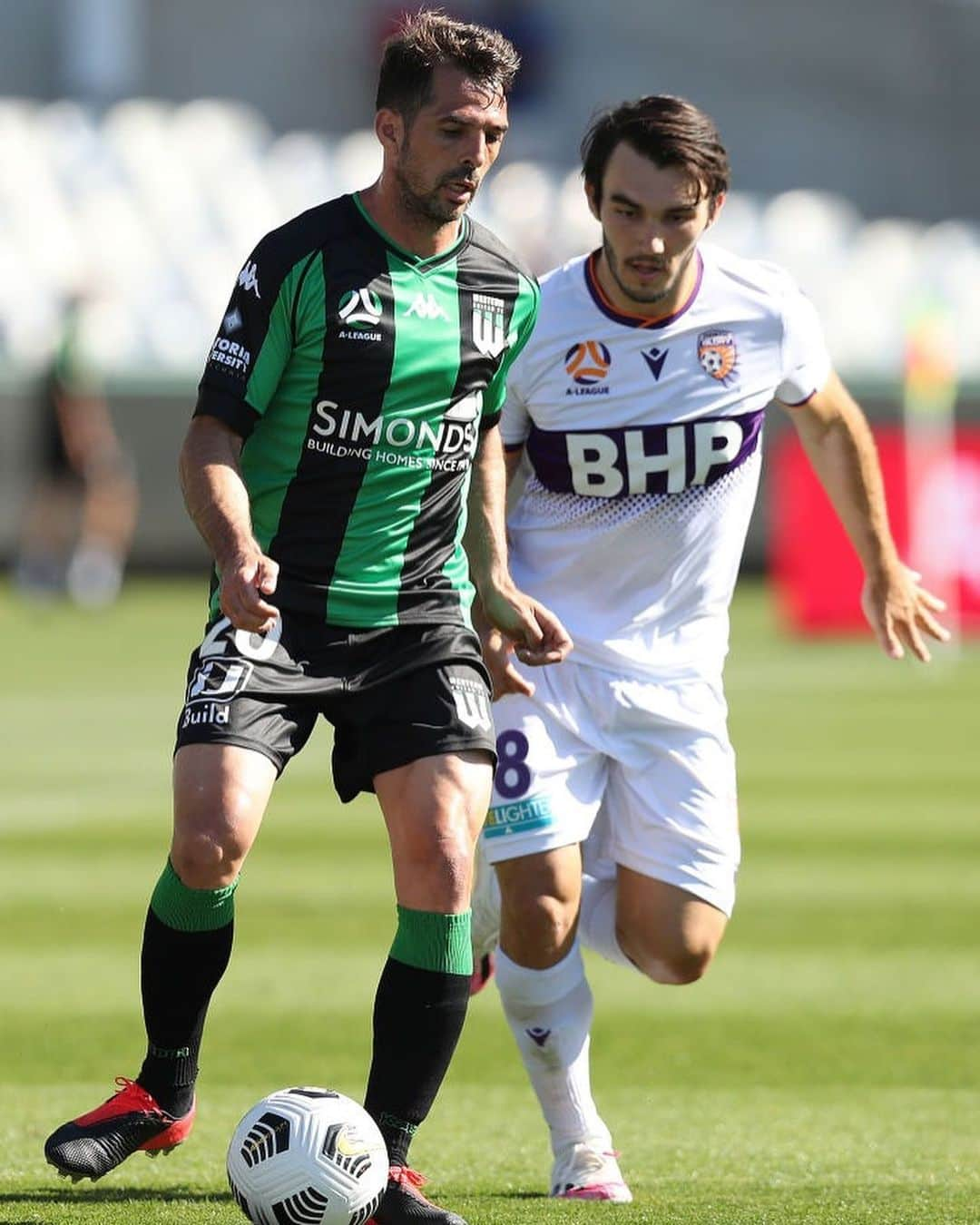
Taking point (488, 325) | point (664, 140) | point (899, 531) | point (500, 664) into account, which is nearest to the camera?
point (488, 325)

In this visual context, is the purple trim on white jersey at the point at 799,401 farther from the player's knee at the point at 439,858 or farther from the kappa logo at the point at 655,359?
the player's knee at the point at 439,858

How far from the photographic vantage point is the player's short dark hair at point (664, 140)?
5.61 m

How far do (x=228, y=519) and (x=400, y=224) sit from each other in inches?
32.5

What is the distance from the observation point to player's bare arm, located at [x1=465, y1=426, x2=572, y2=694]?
17.6 feet

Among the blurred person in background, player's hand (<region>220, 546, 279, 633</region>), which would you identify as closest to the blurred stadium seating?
the blurred person in background

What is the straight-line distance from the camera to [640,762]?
238 inches

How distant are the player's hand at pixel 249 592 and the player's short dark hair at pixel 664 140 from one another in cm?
162

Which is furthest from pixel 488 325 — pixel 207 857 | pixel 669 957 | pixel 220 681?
pixel 669 957

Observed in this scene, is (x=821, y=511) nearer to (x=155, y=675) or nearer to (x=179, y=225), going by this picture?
(x=155, y=675)

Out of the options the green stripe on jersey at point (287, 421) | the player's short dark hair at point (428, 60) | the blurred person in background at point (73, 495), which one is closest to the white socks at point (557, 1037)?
the green stripe on jersey at point (287, 421)

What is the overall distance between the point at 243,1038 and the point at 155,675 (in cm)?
977

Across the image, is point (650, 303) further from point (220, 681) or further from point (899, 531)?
point (899, 531)

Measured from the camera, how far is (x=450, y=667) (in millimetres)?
5199

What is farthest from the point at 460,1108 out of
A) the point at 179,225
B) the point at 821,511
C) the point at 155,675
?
the point at 179,225
